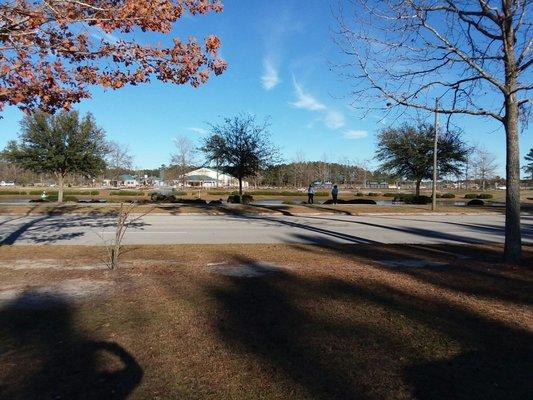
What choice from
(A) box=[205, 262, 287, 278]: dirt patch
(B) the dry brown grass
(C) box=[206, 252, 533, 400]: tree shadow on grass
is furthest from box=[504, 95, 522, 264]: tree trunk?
(B) the dry brown grass

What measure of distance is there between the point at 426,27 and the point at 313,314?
21.0 feet

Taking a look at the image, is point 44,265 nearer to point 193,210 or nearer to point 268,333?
point 268,333

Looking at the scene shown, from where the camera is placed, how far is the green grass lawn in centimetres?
372

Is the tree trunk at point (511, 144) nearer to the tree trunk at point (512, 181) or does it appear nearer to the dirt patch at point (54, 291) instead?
the tree trunk at point (512, 181)

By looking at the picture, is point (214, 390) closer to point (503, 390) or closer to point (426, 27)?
point (503, 390)

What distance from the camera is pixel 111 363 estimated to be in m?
4.15

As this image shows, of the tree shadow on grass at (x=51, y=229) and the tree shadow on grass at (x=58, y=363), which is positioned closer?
the tree shadow on grass at (x=58, y=363)

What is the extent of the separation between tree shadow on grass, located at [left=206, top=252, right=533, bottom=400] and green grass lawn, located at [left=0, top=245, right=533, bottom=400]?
0.05ft

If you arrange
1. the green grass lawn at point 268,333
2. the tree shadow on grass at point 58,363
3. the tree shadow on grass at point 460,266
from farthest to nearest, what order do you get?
the tree shadow on grass at point 460,266 < the green grass lawn at point 268,333 < the tree shadow on grass at point 58,363

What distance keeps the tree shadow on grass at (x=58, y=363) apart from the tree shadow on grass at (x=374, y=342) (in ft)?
3.67

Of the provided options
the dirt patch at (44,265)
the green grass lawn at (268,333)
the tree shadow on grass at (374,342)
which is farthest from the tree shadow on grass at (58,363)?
the dirt patch at (44,265)

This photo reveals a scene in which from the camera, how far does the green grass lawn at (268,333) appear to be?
12.2 ft

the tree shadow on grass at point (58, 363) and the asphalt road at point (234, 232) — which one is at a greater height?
the tree shadow on grass at point (58, 363)

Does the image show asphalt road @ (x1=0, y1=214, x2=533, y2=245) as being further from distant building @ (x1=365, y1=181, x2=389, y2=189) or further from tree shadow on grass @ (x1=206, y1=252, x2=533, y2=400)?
distant building @ (x1=365, y1=181, x2=389, y2=189)
